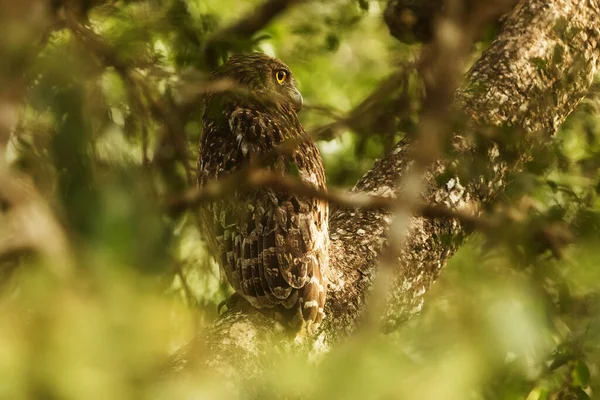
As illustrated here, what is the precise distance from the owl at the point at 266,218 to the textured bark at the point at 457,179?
0.32 ft

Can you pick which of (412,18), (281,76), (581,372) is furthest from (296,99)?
(581,372)

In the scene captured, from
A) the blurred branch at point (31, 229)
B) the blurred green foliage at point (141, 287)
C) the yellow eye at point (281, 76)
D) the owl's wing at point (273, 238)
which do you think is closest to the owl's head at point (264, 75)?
the yellow eye at point (281, 76)

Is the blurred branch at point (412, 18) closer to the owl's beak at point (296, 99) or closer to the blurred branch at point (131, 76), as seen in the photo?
the owl's beak at point (296, 99)

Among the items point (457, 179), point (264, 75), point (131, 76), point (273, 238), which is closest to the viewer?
point (131, 76)

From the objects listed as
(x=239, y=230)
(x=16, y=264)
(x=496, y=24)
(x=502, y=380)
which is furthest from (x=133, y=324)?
(x=496, y=24)

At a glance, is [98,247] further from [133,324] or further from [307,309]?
[307,309]

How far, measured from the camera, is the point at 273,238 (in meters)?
2.62

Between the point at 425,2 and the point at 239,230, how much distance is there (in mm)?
1599

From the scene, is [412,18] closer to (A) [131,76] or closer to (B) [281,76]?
(B) [281,76]

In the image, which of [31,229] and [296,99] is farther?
[296,99]

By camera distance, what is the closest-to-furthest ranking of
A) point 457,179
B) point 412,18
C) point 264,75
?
point 457,179
point 264,75
point 412,18

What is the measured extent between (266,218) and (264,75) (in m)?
0.80

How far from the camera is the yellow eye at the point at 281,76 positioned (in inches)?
129

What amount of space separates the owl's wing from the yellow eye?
1.60 ft
